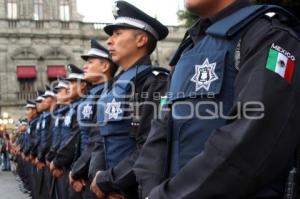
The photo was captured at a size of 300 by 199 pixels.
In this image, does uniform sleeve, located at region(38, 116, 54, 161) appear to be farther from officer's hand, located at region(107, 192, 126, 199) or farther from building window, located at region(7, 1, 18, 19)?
building window, located at region(7, 1, 18, 19)

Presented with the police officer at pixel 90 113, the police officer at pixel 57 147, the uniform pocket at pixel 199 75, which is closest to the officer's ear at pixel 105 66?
the police officer at pixel 90 113

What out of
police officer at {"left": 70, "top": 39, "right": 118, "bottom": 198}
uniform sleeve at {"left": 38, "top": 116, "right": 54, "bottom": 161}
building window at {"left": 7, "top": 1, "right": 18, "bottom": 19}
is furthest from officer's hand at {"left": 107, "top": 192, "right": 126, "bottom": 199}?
building window at {"left": 7, "top": 1, "right": 18, "bottom": 19}

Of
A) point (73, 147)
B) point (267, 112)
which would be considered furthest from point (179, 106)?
point (73, 147)

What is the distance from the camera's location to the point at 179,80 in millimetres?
2355

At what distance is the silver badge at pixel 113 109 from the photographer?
152 inches

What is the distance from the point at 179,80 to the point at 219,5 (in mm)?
380

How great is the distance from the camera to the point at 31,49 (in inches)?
1575

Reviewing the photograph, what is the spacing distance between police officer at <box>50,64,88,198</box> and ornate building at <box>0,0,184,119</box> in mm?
32315

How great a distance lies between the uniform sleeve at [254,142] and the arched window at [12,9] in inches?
1636

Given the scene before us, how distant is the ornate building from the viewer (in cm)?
3956

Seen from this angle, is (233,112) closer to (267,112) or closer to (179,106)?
(267,112)

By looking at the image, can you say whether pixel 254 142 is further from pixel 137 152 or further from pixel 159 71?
pixel 159 71

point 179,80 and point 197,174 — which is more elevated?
point 179,80

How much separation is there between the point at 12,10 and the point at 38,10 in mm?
2077
